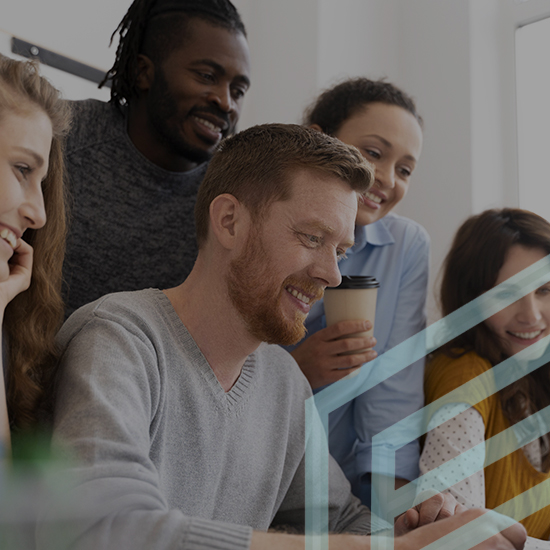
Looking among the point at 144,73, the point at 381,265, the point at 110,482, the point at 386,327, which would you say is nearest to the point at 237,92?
the point at 144,73

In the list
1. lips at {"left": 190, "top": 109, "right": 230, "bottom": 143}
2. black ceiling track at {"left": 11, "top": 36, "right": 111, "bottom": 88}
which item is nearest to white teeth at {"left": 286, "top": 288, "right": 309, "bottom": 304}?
lips at {"left": 190, "top": 109, "right": 230, "bottom": 143}

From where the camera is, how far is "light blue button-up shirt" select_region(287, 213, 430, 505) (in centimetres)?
118

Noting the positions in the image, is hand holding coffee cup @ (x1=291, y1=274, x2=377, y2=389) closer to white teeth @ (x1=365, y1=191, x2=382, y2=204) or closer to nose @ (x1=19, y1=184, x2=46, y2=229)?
white teeth @ (x1=365, y1=191, x2=382, y2=204)

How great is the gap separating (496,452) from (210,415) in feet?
1.83

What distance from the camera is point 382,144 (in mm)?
1185

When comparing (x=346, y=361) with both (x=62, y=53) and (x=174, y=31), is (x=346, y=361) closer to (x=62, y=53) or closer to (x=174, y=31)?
(x=174, y=31)

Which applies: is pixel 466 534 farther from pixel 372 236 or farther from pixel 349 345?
pixel 372 236

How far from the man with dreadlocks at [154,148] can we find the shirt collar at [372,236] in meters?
0.33

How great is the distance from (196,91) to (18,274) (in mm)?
578

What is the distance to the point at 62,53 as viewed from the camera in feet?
5.20

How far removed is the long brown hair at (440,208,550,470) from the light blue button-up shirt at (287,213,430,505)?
0.08 metres

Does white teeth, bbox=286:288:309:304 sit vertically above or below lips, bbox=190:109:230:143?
below

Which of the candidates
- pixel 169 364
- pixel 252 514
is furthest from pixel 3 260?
pixel 252 514

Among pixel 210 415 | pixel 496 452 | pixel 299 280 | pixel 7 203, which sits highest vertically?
pixel 7 203
